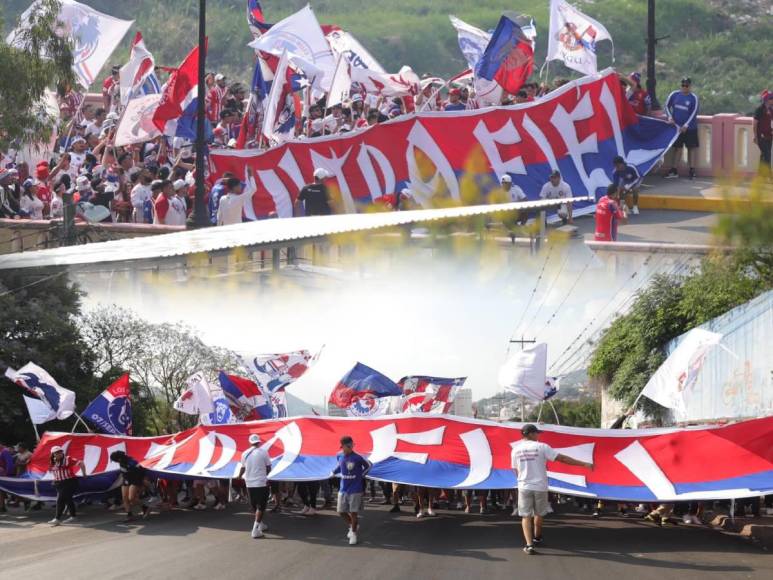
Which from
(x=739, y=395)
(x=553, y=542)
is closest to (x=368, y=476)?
(x=553, y=542)

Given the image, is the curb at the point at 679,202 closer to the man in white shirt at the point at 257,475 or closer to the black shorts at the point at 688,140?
the black shorts at the point at 688,140

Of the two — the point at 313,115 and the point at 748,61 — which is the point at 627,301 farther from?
the point at 748,61

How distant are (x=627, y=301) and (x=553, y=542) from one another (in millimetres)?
11346

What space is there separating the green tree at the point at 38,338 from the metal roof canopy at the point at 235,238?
69cm

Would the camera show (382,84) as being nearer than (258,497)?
No

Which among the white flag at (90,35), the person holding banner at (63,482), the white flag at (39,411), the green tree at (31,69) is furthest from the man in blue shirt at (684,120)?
the person holding banner at (63,482)

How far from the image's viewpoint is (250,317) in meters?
24.1

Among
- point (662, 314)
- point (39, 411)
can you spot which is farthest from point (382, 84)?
point (39, 411)

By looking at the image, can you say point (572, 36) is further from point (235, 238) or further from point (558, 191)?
point (235, 238)

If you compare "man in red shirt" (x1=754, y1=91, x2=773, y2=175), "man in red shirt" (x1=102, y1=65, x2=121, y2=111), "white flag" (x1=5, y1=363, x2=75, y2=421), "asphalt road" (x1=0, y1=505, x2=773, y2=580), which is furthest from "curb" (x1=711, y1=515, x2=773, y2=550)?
"man in red shirt" (x1=102, y1=65, x2=121, y2=111)

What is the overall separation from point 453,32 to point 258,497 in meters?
60.2

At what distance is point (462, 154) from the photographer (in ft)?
94.5

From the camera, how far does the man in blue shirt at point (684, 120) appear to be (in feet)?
101

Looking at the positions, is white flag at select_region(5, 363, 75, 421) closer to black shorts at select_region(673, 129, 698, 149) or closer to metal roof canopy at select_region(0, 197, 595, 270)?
metal roof canopy at select_region(0, 197, 595, 270)
